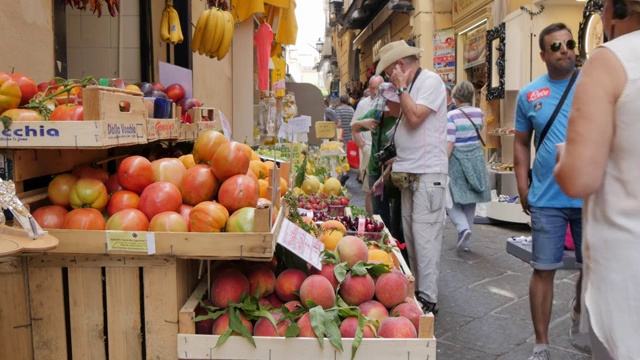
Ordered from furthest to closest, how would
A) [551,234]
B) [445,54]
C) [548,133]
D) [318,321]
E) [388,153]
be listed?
[445,54], [388,153], [548,133], [551,234], [318,321]

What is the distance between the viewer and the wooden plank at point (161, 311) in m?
2.01

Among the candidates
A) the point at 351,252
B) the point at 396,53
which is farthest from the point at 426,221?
the point at 351,252

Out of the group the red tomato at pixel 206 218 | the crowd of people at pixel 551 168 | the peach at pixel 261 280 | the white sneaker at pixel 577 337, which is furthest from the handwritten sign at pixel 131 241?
the white sneaker at pixel 577 337

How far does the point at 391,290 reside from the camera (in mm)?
2359

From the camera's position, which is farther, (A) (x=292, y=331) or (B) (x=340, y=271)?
(B) (x=340, y=271)

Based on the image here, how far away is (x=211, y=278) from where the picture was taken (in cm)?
231

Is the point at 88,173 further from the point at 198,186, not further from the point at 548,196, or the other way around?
the point at 548,196

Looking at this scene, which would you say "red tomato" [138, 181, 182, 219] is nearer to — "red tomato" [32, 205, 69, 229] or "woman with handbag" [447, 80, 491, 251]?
"red tomato" [32, 205, 69, 229]

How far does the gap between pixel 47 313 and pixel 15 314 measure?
0.34 ft

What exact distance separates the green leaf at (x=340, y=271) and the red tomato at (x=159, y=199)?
0.69 m

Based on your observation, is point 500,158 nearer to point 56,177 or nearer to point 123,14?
point 123,14

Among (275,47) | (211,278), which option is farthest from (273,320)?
(275,47)

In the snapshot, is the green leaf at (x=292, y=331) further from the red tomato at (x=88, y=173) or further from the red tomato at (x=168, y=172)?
the red tomato at (x=88, y=173)

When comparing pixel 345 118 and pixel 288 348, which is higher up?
pixel 345 118
